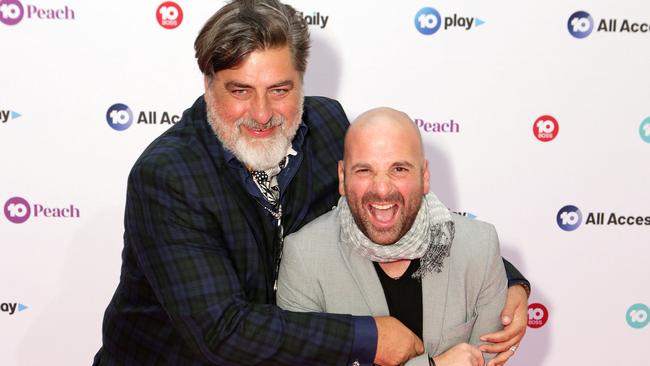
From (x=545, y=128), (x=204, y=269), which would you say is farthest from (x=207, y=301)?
(x=545, y=128)

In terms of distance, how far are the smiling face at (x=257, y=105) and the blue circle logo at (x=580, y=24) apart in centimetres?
187

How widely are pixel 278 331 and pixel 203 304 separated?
0.23m

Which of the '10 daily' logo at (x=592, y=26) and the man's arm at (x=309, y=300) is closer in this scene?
the man's arm at (x=309, y=300)

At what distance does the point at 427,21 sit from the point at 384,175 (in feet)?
5.22

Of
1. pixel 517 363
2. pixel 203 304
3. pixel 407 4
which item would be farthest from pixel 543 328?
pixel 203 304

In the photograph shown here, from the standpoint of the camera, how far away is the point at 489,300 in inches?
104

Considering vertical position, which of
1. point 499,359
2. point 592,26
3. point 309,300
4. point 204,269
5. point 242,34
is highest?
point 592,26

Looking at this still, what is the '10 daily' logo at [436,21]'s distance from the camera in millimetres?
3840

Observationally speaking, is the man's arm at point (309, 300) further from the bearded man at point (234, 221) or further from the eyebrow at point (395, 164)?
the eyebrow at point (395, 164)

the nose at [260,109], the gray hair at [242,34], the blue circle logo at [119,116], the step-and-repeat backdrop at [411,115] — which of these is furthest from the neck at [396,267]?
the blue circle logo at [119,116]

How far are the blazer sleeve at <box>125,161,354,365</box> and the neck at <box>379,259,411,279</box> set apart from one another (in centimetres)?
29

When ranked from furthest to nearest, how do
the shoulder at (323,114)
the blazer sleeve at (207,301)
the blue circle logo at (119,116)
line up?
the blue circle logo at (119,116) → the shoulder at (323,114) → the blazer sleeve at (207,301)

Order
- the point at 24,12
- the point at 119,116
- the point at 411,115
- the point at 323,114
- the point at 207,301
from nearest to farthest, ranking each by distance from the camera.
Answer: the point at 207,301 → the point at 323,114 → the point at 24,12 → the point at 119,116 → the point at 411,115

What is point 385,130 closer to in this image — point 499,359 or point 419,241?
point 419,241
